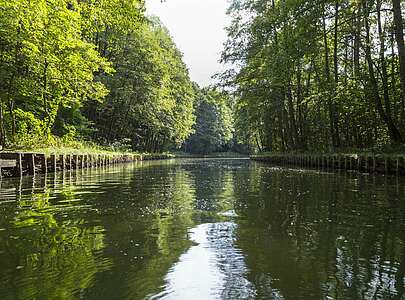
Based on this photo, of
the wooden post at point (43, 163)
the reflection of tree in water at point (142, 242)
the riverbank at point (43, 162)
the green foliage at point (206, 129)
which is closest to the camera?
the reflection of tree in water at point (142, 242)

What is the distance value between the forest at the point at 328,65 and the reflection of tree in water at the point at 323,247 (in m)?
9.97

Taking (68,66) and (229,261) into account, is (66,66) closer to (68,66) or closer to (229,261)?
(68,66)

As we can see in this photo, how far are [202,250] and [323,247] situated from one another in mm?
1272

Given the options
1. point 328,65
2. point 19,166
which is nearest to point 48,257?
point 19,166

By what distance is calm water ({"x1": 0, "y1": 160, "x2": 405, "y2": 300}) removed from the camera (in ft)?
10.5

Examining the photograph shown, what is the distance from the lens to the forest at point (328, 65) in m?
17.3

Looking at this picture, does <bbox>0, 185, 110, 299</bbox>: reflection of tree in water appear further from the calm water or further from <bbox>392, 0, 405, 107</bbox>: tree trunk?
<bbox>392, 0, 405, 107</bbox>: tree trunk

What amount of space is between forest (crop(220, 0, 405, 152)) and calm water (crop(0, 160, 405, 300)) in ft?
35.4

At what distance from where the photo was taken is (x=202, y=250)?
443 centimetres

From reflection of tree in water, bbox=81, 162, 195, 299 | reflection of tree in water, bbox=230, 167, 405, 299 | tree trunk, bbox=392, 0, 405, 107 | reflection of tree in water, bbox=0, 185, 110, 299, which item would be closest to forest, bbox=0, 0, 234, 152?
tree trunk, bbox=392, 0, 405, 107

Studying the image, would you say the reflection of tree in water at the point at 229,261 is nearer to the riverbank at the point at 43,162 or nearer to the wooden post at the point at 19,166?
the riverbank at the point at 43,162

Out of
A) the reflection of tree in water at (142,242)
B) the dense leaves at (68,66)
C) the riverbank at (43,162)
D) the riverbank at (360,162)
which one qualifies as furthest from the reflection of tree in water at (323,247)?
the dense leaves at (68,66)

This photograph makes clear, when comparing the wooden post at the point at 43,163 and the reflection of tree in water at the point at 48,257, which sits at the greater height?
the wooden post at the point at 43,163

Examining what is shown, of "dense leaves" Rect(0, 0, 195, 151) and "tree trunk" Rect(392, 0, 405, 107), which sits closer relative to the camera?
"tree trunk" Rect(392, 0, 405, 107)
